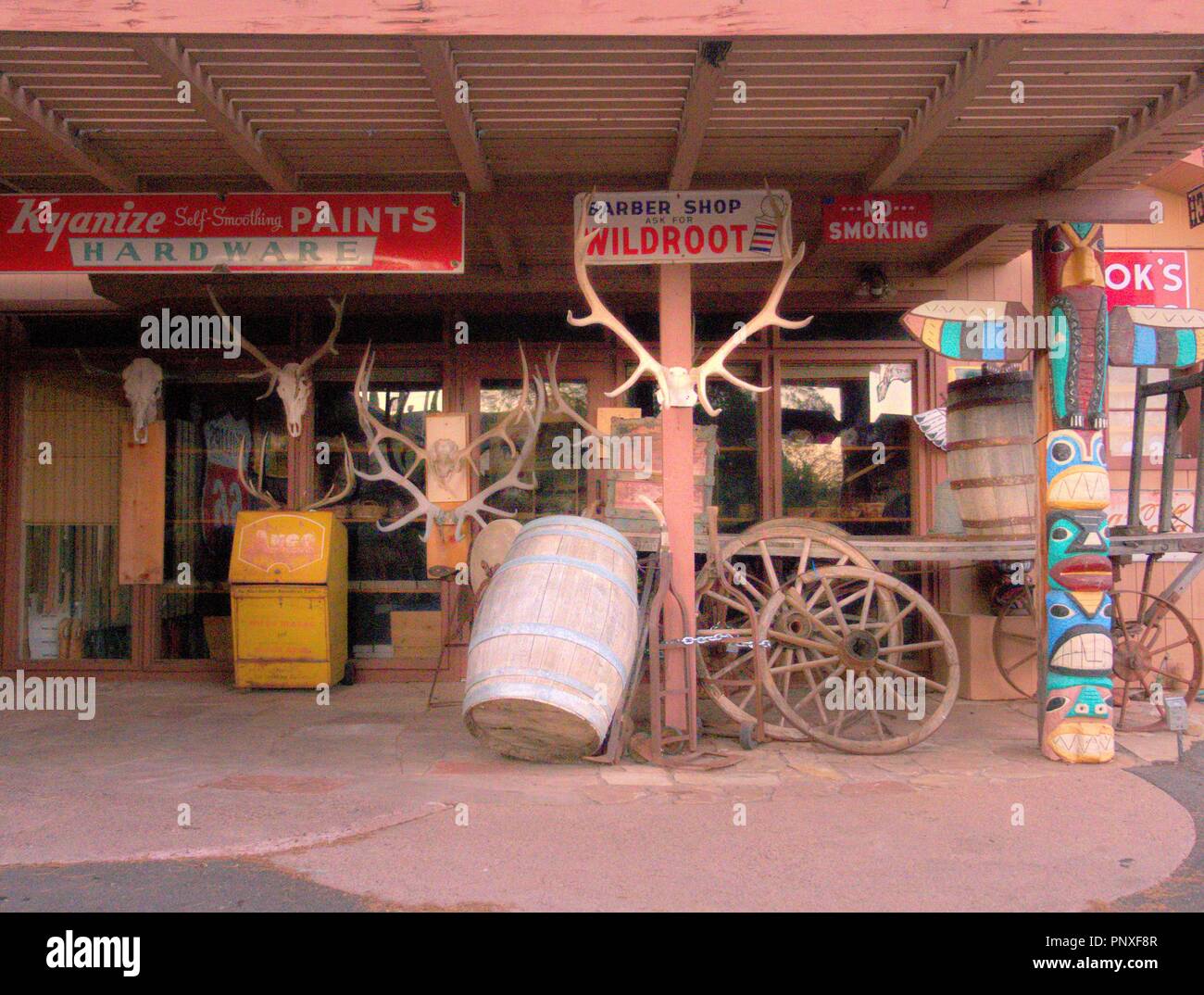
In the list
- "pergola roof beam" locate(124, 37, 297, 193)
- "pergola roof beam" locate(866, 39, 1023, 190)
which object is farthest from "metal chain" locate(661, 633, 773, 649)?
"pergola roof beam" locate(124, 37, 297, 193)

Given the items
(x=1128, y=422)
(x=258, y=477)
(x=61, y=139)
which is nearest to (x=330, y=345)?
(x=258, y=477)

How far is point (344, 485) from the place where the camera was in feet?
29.2

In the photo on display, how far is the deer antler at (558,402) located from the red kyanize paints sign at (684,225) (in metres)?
1.74

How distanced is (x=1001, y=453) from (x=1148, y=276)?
10.3ft

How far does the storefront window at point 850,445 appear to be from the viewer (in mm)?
8875

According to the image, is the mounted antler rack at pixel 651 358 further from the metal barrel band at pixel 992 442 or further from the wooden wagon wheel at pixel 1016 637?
the wooden wagon wheel at pixel 1016 637

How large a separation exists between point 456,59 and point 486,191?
144 cm

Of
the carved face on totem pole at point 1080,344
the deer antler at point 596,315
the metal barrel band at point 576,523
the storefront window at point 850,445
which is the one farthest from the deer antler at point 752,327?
the storefront window at point 850,445

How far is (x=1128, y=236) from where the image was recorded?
29.0ft

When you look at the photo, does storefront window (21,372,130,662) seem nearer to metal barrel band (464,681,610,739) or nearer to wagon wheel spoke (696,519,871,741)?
metal barrel band (464,681,610,739)

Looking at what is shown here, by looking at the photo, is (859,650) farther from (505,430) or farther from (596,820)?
(505,430)

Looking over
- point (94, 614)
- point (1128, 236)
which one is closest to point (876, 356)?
point (1128, 236)

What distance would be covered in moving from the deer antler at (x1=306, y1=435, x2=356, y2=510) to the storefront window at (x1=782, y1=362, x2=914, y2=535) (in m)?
3.75

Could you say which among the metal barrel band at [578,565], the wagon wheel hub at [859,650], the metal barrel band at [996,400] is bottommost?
the wagon wheel hub at [859,650]
